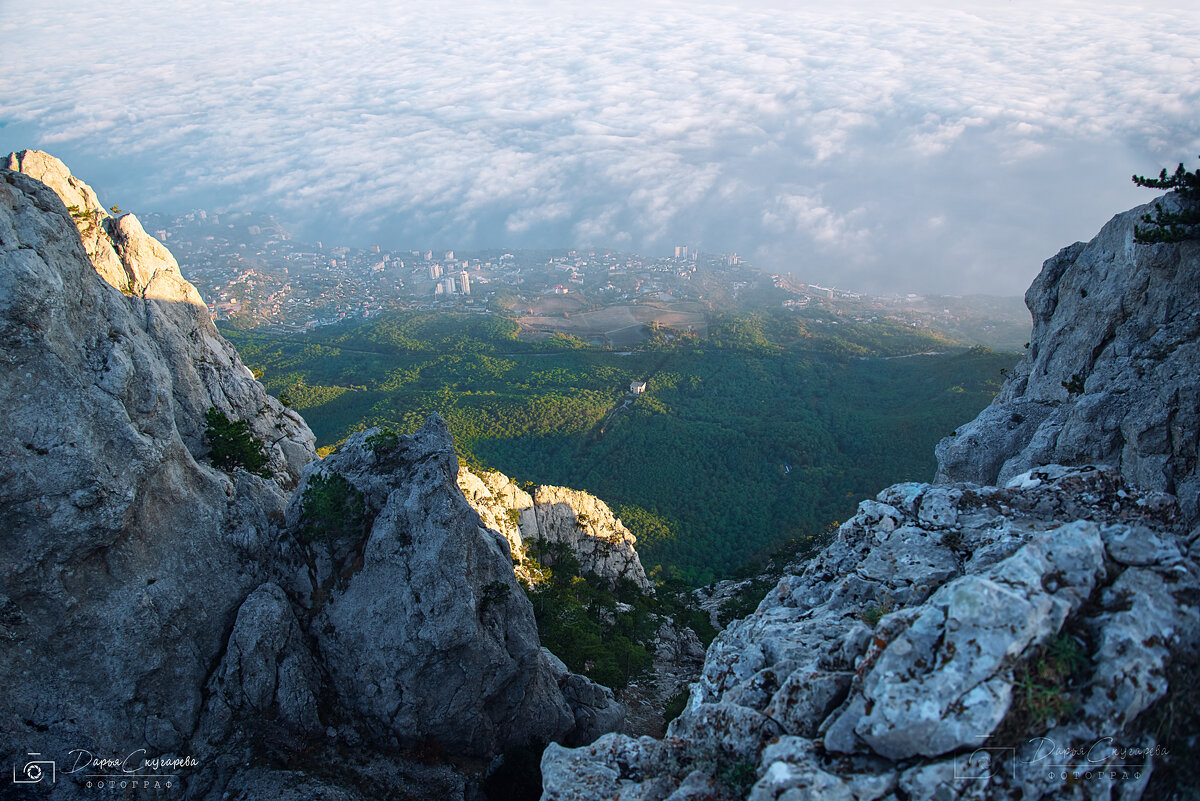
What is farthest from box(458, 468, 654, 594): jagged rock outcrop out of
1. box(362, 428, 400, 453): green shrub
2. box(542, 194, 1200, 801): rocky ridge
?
box(542, 194, 1200, 801): rocky ridge

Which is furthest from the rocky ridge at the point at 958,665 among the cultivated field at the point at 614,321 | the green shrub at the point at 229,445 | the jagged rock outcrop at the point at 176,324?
the cultivated field at the point at 614,321

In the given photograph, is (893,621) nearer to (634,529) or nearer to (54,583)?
(54,583)

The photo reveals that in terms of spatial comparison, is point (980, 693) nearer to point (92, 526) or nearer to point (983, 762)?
point (983, 762)

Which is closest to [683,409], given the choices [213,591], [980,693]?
[213,591]

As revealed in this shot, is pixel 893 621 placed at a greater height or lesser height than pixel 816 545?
greater

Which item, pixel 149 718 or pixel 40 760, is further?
pixel 149 718

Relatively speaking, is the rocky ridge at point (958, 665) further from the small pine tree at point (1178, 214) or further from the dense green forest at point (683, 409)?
the dense green forest at point (683, 409)

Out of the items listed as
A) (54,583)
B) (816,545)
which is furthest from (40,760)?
(816,545)
